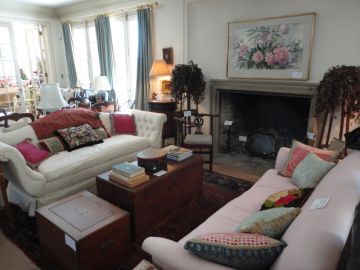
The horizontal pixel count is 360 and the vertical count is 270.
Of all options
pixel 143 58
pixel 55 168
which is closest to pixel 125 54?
pixel 143 58

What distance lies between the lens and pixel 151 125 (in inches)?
146

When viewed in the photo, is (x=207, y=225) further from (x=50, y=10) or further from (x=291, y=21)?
(x=50, y=10)

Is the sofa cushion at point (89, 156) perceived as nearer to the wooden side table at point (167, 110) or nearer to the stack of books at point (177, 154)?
the stack of books at point (177, 154)

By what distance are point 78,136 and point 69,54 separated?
13.1ft

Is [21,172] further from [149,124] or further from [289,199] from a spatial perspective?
[289,199]

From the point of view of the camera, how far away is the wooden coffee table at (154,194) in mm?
2143

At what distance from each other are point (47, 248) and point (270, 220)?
1.63 m

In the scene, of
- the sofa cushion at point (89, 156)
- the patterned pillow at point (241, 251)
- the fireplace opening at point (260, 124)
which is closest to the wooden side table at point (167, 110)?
the fireplace opening at point (260, 124)

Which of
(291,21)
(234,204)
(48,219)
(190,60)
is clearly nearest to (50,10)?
(190,60)

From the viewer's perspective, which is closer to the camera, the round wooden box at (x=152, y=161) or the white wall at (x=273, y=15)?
the round wooden box at (x=152, y=161)

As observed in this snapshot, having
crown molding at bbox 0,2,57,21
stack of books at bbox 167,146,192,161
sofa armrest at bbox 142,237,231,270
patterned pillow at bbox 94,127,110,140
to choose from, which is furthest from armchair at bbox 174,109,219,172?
crown molding at bbox 0,2,57,21

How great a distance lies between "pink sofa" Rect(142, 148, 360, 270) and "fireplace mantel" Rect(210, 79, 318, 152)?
1.65m

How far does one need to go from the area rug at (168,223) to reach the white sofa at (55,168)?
16 centimetres

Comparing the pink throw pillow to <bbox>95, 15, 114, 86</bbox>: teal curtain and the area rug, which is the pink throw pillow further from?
<bbox>95, 15, 114, 86</bbox>: teal curtain
